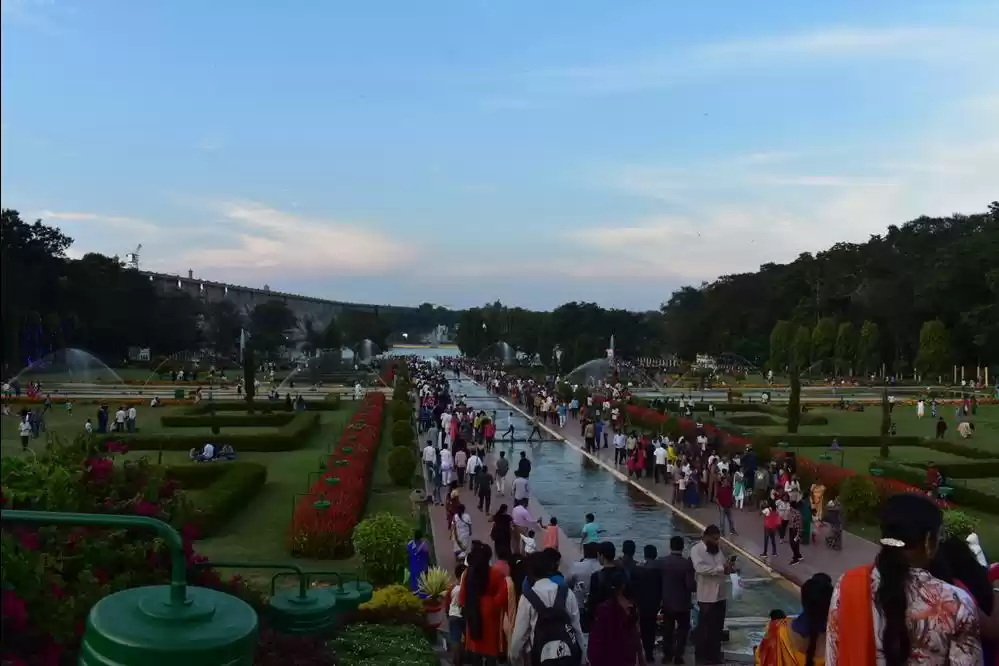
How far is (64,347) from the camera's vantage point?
161 feet

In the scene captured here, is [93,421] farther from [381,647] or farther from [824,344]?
[824,344]

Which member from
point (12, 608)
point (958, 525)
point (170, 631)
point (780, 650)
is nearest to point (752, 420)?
point (958, 525)

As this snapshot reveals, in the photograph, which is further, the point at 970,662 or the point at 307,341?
the point at 307,341

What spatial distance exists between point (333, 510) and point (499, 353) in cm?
9107

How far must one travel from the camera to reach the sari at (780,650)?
183 inches

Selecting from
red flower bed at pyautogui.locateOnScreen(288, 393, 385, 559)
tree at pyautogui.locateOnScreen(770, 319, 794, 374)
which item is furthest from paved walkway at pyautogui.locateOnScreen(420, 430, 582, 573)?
tree at pyautogui.locateOnScreen(770, 319, 794, 374)

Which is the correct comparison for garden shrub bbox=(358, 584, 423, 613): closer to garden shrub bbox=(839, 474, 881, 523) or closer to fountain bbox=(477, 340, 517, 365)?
garden shrub bbox=(839, 474, 881, 523)

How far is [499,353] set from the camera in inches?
4094

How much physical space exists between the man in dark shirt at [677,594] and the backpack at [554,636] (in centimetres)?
260

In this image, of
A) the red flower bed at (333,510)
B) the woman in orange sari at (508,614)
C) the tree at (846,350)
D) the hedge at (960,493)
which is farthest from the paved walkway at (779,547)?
the tree at (846,350)

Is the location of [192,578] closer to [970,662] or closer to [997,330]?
[970,662]

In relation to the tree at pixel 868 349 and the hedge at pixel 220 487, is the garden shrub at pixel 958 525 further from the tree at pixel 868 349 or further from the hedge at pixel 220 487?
the tree at pixel 868 349

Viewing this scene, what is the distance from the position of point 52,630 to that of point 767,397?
127ft

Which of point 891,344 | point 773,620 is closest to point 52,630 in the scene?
point 773,620
